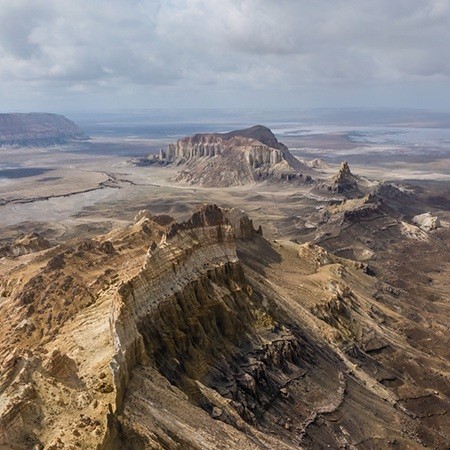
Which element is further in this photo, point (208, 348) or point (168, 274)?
point (168, 274)

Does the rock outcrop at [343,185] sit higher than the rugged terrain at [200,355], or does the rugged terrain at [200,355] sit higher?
the rugged terrain at [200,355]

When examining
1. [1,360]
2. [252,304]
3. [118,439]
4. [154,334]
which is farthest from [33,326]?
[252,304]

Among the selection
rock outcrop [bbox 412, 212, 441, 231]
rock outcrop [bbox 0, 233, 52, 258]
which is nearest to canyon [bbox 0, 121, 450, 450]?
Answer: rock outcrop [bbox 0, 233, 52, 258]

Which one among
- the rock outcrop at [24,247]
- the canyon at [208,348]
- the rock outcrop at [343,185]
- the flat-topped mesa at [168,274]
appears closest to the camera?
the canyon at [208,348]

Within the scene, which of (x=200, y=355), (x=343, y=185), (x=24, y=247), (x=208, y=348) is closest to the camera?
(x=200, y=355)

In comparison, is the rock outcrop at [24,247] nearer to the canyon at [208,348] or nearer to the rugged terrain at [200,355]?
the canyon at [208,348]

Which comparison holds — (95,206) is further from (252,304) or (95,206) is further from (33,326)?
(33,326)

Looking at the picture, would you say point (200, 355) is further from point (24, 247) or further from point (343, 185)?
point (343, 185)

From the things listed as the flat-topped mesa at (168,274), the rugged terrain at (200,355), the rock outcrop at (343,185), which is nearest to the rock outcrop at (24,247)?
the rugged terrain at (200,355)

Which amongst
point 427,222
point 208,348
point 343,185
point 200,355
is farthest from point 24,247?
point 343,185
